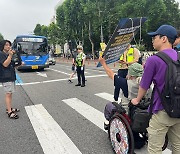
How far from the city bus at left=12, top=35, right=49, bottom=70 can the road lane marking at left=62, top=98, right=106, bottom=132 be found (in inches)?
417

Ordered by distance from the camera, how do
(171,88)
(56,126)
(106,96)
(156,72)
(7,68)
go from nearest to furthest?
(171,88)
(156,72)
(56,126)
(7,68)
(106,96)

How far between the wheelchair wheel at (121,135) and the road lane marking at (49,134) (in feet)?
2.03

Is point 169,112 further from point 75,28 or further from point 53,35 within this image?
point 53,35

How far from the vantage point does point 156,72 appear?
85.4 inches

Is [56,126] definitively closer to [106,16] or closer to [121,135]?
[121,135]

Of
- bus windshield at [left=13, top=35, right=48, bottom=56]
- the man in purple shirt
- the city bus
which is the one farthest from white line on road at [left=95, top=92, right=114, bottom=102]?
bus windshield at [left=13, top=35, right=48, bottom=56]

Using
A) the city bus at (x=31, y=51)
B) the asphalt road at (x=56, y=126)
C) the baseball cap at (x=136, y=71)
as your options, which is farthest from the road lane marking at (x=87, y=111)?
the city bus at (x=31, y=51)

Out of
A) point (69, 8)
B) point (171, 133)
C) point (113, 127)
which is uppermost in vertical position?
point (69, 8)

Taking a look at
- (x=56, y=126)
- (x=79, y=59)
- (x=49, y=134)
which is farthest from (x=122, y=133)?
(x=79, y=59)

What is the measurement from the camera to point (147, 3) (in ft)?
95.1

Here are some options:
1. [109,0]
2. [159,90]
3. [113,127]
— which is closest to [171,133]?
[159,90]

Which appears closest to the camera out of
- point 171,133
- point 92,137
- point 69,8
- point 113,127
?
point 171,133

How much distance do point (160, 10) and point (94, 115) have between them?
93.6 ft

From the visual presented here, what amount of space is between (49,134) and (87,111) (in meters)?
1.65
